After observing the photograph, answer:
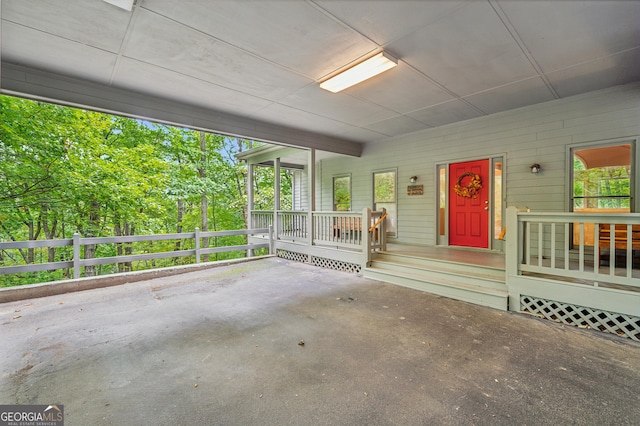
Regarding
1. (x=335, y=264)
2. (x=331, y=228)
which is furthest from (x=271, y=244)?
(x=335, y=264)

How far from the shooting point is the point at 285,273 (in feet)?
19.5

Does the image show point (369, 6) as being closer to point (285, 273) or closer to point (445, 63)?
point (445, 63)

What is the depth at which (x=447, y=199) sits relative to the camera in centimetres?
634

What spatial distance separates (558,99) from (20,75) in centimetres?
827

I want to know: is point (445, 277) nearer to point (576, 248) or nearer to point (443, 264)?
point (443, 264)

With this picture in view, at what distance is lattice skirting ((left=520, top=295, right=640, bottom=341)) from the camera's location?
2.99 meters

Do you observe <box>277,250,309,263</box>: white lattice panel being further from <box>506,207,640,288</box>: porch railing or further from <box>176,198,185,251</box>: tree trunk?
<box>176,198,185,251</box>: tree trunk

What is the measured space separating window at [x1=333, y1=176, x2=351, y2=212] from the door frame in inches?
116

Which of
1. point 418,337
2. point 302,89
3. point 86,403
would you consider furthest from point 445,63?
point 86,403

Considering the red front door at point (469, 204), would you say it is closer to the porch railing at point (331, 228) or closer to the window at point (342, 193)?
the porch railing at point (331, 228)

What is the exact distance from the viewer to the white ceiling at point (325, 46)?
101 inches

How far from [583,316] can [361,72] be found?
4.18 metres

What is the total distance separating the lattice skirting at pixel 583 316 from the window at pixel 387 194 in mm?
3998

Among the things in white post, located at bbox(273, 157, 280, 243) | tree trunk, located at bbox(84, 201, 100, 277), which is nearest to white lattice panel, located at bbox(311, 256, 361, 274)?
white post, located at bbox(273, 157, 280, 243)
